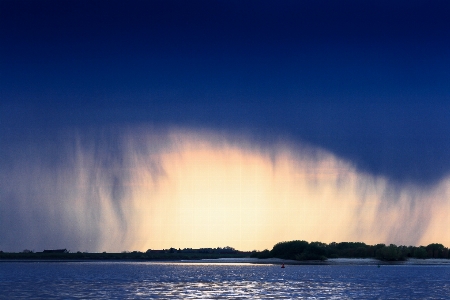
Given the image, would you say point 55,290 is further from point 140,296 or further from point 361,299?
point 361,299

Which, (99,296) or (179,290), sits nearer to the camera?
(99,296)

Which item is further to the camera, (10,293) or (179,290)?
(179,290)

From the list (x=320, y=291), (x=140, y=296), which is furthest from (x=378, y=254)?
(x=140, y=296)

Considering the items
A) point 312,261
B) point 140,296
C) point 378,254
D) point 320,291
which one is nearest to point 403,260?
point 378,254

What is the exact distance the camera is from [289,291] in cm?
6138

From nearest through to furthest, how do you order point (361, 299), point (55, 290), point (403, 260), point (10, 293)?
1. point (361, 299)
2. point (10, 293)
3. point (55, 290)
4. point (403, 260)

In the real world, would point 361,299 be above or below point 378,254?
below

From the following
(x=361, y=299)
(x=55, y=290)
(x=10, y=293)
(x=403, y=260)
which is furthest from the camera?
(x=403, y=260)

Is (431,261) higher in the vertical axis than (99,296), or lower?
higher

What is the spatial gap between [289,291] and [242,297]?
919 cm

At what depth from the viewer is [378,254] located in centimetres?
18888

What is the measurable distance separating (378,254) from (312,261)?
760 inches

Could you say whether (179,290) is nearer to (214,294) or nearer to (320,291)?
(214,294)

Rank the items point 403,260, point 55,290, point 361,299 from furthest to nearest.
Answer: point 403,260 < point 55,290 < point 361,299
